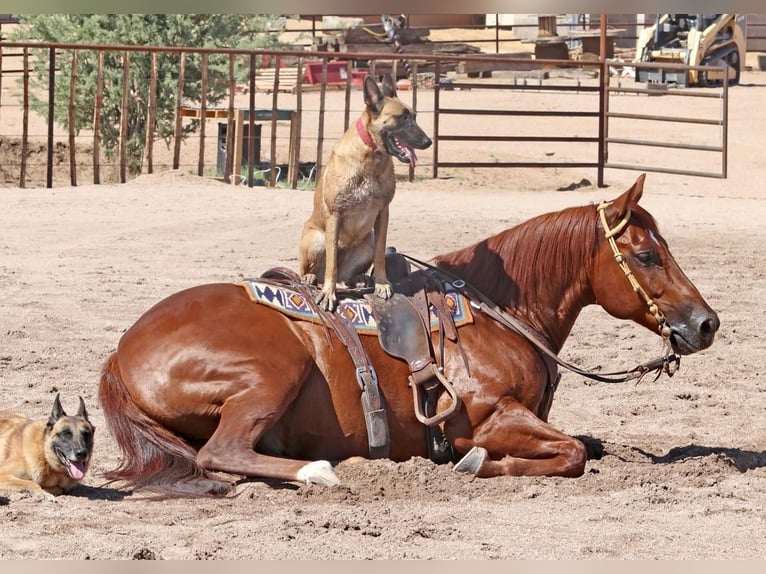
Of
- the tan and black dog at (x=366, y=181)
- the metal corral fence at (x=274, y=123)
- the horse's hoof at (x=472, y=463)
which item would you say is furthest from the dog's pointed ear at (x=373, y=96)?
the metal corral fence at (x=274, y=123)

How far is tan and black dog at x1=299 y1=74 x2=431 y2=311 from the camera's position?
18.0 feet

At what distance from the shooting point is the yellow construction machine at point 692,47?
1136 inches

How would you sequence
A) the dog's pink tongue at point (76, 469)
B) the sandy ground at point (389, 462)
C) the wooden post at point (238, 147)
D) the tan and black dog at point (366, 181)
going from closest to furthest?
the sandy ground at point (389, 462), the dog's pink tongue at point (76, 469), the tan and black dog at point (366, 181), the wooden post at point (238, 147)

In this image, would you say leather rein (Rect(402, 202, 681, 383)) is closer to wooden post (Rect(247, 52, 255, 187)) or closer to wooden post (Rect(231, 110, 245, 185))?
wooden post (Rect(247, 52, 255, 187))

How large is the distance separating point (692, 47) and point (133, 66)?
15115 mm

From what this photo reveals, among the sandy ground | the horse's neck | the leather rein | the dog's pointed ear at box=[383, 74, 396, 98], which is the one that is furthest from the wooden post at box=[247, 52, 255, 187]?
the horse's neck

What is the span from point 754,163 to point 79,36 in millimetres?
10885

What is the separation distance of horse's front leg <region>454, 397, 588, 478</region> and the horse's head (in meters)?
0.65

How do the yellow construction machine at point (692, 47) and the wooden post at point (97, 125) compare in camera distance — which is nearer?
the wooden post at point (97, 125)

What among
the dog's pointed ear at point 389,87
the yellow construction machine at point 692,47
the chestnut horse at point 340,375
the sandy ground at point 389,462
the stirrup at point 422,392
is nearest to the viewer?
the sandy ground at point 389,462

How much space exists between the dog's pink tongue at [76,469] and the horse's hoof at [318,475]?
0.86 metres

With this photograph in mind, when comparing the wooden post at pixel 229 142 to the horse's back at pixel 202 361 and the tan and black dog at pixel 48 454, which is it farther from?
the tan and black dog at pixel 48 454

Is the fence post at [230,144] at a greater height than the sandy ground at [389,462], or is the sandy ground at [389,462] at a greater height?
the fence post at [230,144]

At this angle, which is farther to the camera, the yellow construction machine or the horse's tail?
the yellow construction machine
